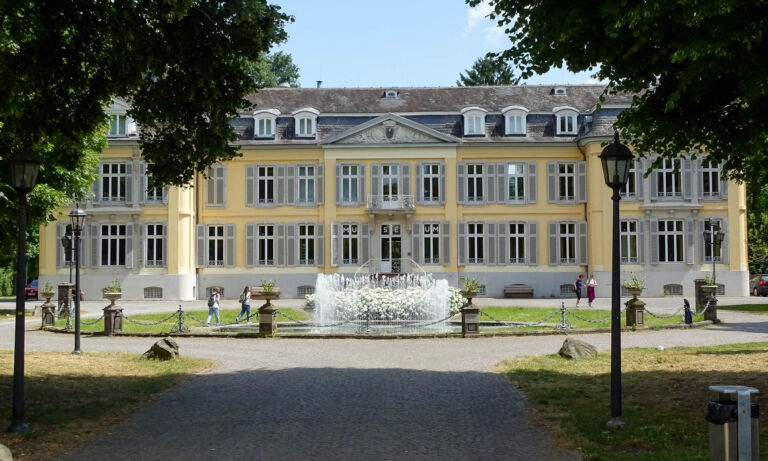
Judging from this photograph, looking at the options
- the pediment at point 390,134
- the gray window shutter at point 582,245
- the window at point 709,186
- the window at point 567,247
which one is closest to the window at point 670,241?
the window at point 709,186

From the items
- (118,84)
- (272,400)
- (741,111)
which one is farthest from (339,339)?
(741,111)

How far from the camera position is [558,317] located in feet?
88.6

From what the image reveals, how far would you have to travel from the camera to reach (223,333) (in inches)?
873

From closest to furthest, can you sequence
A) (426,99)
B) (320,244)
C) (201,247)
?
(320,244)
(201,247)
(426,99)

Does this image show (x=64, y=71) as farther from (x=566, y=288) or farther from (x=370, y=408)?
(x=566, y=288)

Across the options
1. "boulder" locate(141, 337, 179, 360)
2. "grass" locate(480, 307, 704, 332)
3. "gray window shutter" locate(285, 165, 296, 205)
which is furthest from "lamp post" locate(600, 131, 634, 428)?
"gray window shutter" locate(285, 165, 296, 205)

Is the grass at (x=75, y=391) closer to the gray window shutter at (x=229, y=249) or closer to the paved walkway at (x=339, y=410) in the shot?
the paved walkway at (x=339, y=410)

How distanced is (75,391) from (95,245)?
97.0ft

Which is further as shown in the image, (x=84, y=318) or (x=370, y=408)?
(x=84, y=318)

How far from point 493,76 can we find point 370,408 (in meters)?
54.4

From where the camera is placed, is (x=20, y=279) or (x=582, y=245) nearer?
(x=20, y=279)

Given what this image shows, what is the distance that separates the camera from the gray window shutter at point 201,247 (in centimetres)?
4075

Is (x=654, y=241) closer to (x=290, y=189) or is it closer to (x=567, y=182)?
(x=567, y=182)

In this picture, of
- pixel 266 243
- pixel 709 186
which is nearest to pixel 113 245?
pixel 266 243
